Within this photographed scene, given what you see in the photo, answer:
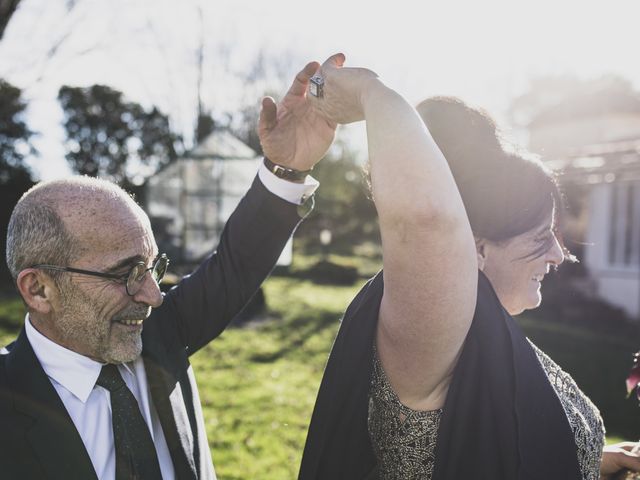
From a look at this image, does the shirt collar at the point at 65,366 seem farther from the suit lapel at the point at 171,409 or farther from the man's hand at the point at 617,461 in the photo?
the man's hand at the point at 617,461

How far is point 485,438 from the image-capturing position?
130 centimetres

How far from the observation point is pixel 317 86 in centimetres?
153

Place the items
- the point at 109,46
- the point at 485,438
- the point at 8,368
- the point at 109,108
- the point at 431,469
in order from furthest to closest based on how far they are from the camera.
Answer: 1. the point at 109,108
2. the point at 109,46
3. the point at 8,368
4. the point at 431,469
5. the point at 485,438

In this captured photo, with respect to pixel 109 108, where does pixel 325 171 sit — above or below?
below

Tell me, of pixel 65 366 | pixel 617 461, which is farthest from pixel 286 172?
pixel 617 461

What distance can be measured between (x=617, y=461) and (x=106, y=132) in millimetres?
30430

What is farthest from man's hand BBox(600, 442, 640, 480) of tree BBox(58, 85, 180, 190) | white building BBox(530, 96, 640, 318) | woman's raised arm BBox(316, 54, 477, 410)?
tree BBox(58, 85, 180, 190)

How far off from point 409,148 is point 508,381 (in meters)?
0.63

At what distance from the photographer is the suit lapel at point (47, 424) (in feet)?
5.70

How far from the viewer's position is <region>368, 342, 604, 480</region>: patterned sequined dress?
1390mm

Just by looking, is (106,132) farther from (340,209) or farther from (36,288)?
(36,288)

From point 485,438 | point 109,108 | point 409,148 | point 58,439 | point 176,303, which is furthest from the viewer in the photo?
point 109,108

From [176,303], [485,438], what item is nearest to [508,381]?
[485,438]

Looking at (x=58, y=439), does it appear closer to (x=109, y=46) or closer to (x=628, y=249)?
(x=109, y=46)
